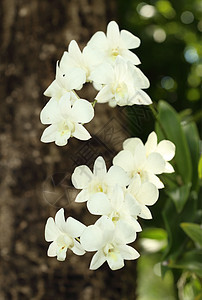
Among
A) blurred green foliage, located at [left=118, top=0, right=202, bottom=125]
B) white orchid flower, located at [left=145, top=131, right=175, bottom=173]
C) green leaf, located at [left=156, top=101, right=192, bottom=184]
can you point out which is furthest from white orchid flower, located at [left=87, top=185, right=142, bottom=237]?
blurred green foliage, located at [left=118, top=0, right=202, bottom=125]

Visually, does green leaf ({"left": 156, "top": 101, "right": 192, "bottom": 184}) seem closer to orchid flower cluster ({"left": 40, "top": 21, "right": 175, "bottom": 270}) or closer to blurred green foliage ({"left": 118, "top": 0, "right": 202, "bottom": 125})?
orchid flower cluster ({"left": 40, "top": 21, "right": 175, "bottom": 270})

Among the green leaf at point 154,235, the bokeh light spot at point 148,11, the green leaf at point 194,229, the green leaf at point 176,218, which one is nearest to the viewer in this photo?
the green leaf at point 194,229

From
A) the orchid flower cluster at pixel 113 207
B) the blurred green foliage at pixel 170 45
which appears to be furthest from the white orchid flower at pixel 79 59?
the blurred green foliage at pixel 170 45

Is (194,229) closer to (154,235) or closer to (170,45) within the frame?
(154,235)

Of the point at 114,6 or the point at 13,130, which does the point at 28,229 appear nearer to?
the point at 13,130

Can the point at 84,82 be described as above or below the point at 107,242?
above

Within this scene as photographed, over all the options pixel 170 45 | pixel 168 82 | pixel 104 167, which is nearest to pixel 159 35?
pixel 170 45

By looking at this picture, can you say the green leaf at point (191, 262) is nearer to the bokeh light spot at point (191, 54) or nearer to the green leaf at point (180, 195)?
the green leaf at point (180, 195)

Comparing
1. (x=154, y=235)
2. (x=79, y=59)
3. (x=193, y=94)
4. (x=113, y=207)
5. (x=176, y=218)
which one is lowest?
(x=154, y=235)
